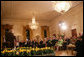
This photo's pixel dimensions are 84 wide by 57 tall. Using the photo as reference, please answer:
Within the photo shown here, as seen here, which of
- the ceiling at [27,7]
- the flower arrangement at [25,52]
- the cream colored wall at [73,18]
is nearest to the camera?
the flower arrangement at [25,52]

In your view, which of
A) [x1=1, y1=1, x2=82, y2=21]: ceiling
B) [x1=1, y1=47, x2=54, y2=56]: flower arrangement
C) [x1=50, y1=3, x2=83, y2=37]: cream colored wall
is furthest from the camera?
[x1=50, y1=3, x2=83, y2=37]: cream colored wall

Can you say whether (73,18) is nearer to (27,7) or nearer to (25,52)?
(27,7)

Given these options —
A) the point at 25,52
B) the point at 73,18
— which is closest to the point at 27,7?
the point at 73,18

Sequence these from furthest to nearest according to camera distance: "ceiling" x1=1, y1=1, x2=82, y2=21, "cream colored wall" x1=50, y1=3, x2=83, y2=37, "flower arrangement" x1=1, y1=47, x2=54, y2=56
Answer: "cream colored wall" x1=50, y1=3, x2=83, y2=37 < "ceiling" x1=1, y1=1, x2=82, y2=21 < "flower arrangement" x1=1, y1=47, x2=54, y2=56

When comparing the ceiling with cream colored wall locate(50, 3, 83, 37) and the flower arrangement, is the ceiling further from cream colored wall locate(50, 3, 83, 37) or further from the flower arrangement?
the flower arrangement

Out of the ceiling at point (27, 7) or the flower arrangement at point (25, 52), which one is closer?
the flower arrangement at point (25, 52)

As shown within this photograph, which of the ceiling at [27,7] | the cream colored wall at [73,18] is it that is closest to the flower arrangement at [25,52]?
the ceiling at [27,7]

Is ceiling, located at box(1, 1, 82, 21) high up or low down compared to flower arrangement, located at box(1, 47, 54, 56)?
up

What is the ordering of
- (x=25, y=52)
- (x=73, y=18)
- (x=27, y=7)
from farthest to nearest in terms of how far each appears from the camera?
(x=73, y=18), (x=27, y=7), (x=25, y=52)

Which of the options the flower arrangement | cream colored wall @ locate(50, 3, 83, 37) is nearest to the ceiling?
cream colored wall @ locate(50, 3, 83, 37)

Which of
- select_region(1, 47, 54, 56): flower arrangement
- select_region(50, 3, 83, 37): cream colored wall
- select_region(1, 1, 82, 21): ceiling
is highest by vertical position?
select_region(1, 1, 82, 21): ceiling

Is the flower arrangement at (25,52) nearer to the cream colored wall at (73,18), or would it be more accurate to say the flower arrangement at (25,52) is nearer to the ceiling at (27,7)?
the ceiling at (27,7)

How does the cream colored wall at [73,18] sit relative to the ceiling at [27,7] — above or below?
below

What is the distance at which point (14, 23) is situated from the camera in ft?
48.3
